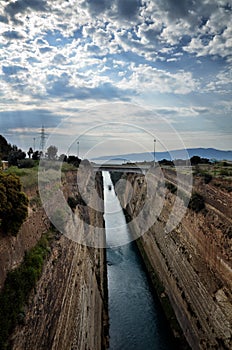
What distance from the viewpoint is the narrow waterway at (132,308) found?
1270cm

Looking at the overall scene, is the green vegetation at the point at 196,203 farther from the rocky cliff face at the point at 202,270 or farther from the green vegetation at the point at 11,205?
the green vegetation at the point at 11,205

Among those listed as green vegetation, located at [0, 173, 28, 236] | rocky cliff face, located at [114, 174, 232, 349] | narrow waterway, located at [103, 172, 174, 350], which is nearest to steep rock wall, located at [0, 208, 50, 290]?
green vegetation, located at [0, 173, 28, 236]

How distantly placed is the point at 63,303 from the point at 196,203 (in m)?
8.14

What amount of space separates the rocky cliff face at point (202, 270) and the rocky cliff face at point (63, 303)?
3221mm

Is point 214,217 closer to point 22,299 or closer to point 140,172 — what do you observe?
point 22,299

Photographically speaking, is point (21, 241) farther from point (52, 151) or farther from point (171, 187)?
point (52, 151)

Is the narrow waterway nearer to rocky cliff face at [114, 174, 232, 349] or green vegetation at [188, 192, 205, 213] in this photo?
rocky cliff face at [114, 174, 232, 349]

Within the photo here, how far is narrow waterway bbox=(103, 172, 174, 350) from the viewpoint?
1270 cm

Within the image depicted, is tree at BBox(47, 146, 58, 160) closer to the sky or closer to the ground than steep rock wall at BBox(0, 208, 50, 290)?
closer to the sky

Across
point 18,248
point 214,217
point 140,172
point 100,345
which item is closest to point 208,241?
point 214,217

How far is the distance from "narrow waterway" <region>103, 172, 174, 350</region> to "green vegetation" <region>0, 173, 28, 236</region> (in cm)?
673

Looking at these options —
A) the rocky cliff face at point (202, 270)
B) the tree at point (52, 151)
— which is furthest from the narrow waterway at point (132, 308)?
the tree at point (52, 151)

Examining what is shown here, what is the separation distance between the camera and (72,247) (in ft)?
46.3

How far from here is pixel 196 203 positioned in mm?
15406
